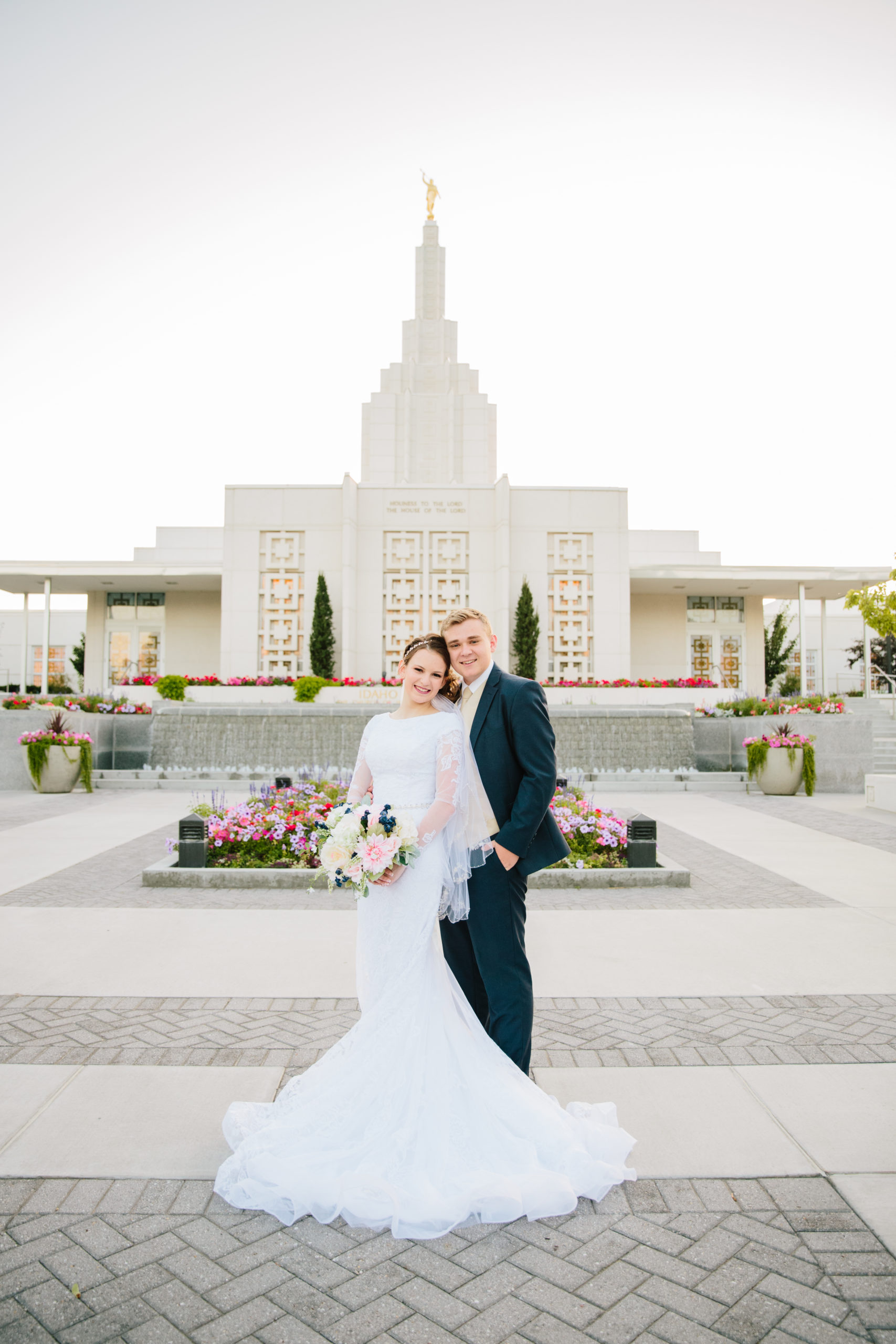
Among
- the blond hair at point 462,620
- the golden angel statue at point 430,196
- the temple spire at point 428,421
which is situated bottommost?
the blond hair at point 462,620

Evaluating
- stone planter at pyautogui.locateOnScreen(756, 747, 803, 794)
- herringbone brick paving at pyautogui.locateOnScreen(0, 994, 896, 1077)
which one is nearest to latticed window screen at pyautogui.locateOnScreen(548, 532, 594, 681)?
stone planter at pyautogui.locateOnScreen(756, 747, 803, 794)

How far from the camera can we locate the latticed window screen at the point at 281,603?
81.0 feet

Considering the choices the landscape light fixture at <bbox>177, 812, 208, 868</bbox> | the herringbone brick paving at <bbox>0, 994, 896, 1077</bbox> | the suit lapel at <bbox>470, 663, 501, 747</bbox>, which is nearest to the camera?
the suit lapel at <bbox>470, 663, 501, 747</bbox>

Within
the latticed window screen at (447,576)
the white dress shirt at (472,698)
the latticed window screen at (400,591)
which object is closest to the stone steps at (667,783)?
the latticed window screen at (447,576)

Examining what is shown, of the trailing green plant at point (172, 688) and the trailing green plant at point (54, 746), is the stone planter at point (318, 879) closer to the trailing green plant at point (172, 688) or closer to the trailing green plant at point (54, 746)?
the trailing green plant at point (54, 746)

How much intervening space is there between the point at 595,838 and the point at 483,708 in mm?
5125

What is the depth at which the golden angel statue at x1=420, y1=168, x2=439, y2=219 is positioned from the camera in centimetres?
3500

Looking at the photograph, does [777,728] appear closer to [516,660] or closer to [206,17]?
[516,660]

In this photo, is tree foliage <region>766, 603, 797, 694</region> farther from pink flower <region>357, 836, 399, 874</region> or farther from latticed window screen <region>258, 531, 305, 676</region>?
pink flower <region>357, 836, 399, 874</region>

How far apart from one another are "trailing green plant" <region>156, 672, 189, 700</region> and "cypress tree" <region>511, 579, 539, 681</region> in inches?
391

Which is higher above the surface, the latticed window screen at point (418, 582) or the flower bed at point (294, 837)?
the latticed window screen at point (418, 582)

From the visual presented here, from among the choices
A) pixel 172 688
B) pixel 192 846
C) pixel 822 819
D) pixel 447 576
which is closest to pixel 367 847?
pixel 192 846

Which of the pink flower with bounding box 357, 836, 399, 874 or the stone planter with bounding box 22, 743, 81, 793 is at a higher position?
the pink flower with bounding box 357, 836, 399, 874

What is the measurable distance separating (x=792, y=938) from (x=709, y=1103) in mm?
2785
